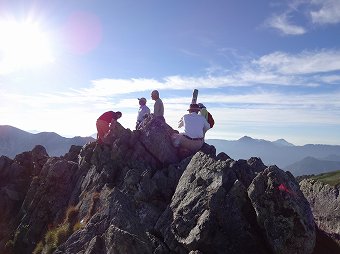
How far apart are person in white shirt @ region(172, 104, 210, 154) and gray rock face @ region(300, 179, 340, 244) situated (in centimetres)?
1157

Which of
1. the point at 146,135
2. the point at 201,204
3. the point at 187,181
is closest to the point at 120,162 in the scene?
the point at 146,135

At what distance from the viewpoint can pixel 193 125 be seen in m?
33.4

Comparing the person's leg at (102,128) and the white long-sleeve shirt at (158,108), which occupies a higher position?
the white long-sleeve shirt at (158,108)

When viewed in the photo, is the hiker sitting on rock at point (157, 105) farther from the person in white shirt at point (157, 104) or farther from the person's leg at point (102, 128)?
the person's leg at point (102, 128)

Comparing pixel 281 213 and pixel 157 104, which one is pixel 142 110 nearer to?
pixel 157 104

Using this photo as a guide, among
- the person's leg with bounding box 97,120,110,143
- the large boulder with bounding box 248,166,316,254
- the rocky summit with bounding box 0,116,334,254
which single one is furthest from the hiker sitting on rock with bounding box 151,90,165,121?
the large boulder with bounding box 248,166,316,254

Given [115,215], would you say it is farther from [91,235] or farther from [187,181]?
[187,181]

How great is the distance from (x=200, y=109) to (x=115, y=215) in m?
20.7

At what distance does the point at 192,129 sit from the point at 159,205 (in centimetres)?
889

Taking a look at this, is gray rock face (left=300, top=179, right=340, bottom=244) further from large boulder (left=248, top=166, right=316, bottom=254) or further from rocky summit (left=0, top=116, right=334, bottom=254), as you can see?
large boulder (left=248, top=166, right=316, bottom=254)

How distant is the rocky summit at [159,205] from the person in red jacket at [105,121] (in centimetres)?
176

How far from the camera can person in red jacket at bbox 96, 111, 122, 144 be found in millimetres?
42688

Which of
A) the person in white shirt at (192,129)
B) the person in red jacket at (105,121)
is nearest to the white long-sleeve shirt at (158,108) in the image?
the person in white shirt at (192,129)

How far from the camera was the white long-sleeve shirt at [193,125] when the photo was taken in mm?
33406
